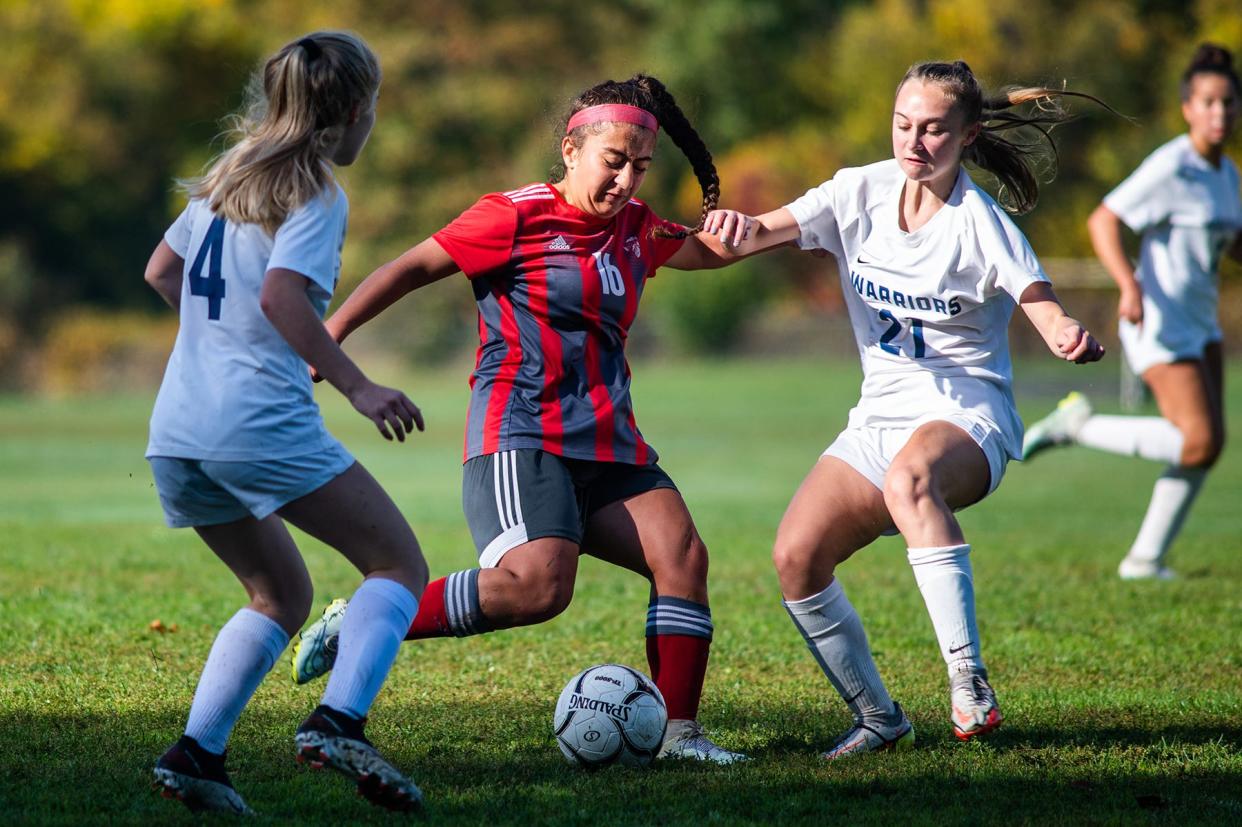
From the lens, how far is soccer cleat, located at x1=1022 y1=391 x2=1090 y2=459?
8.80 metres

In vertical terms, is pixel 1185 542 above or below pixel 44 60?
below

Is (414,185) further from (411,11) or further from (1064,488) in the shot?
(1064,488)

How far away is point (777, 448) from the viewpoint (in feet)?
64.5

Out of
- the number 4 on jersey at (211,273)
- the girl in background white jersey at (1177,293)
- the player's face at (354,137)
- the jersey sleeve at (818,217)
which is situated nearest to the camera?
the number 4 on jersey at (211,273)

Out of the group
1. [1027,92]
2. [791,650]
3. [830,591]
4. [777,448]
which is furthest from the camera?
[777,448]

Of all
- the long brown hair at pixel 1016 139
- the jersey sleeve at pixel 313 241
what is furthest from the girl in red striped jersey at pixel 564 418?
the long brown hair at pixel 1016 139

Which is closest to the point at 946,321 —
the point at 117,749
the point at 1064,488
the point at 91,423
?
the point at 117,749

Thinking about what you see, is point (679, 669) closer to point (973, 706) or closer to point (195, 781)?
point (973, 706)

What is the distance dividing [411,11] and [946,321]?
53.5 meters

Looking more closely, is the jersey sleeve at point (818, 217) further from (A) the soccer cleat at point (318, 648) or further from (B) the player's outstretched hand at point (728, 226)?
(A) the soccer cleat at point (318, 648)

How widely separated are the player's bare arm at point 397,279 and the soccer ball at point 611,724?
51.2 inches

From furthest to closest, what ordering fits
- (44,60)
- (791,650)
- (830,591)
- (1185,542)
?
(44,60) < (1185,542) < (791,650) < (830,591)

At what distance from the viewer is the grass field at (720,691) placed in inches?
158

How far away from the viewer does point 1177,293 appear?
8.27m
